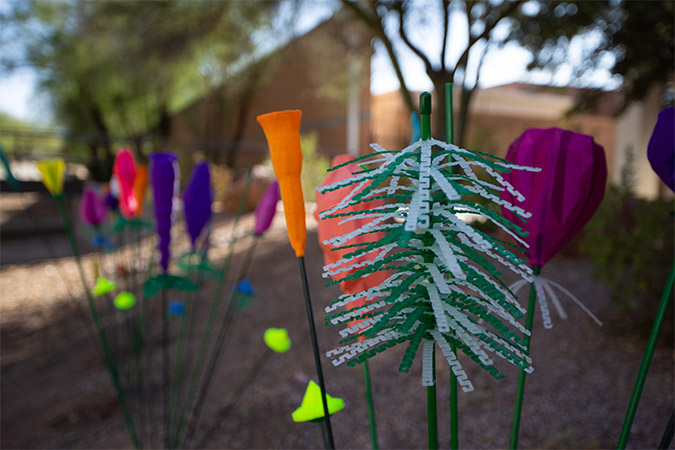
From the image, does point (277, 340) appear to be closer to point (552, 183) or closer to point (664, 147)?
point (552, 183)

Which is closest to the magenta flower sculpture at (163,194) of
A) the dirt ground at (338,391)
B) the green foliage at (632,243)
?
the dirt ground at (338,391)

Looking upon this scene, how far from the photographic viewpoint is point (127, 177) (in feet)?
4.09

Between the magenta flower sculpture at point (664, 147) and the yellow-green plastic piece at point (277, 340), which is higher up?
the magenta flower sculpture at point (664, 147)

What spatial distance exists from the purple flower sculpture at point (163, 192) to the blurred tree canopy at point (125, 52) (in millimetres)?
3445

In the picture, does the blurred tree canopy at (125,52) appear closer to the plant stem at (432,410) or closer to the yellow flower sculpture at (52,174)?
the yellow flower sculpture at (52,174)

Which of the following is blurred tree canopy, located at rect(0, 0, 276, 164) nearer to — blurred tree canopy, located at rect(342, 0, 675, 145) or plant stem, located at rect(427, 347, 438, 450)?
blurred tree canopy, located at rect(342, 0, 675, 145)

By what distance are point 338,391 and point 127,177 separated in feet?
3.54

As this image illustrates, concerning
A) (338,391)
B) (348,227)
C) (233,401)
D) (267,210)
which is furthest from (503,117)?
(348,227)

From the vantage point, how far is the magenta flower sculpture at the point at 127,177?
4.02ft

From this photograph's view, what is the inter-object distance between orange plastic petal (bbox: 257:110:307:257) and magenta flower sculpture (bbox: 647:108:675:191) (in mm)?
409

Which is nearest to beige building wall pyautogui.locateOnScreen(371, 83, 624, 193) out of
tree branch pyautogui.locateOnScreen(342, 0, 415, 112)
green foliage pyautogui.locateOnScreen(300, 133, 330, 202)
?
green foliage pyautogui.locateOnScreen(300, 133, 330, 202)

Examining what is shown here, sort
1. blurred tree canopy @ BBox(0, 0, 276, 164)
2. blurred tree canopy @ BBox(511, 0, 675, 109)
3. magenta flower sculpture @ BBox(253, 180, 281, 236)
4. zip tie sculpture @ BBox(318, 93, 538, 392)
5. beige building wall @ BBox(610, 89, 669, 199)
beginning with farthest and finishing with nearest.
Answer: beige building wall @ BBox(610, 89, 669, 199)
blurred tree canopy @ BBox(0, 0, 276, 164)
blurred tree canopy @ BBox(511, 0, 675, 109)
magenta flower sculpture @ BBox(253, 180, 281, 236)
zip tie sculpture @ BBox(318, 93, 538, 392)

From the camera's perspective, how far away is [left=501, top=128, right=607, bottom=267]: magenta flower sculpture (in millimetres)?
535

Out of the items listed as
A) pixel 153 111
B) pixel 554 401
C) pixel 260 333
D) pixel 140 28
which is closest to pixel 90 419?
pixel 260 333
